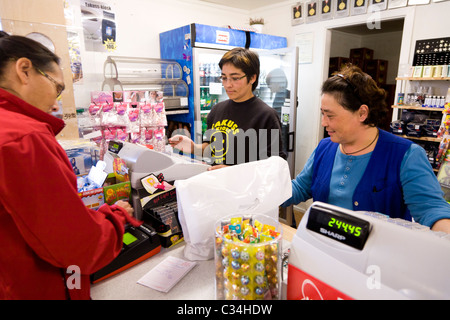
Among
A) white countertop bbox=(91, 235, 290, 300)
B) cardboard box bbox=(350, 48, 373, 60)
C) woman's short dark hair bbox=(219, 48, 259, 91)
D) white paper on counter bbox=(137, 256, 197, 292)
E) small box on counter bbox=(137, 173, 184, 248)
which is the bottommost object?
white countertop bbox=(91, 235, 290, 300)

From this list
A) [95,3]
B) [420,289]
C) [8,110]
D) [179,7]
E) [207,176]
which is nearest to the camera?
[420,289]

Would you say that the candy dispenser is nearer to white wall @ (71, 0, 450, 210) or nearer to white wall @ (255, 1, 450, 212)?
white wall @ (71, 0, 450, 210)

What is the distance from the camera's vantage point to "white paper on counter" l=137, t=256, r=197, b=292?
1.08m

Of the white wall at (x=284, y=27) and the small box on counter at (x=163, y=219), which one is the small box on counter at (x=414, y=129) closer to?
the white wall at (x=284, y=27)

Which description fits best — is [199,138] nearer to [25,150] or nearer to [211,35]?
[211,35]

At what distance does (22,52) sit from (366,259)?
1220 mm

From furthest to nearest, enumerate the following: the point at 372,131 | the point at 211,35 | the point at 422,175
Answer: the point at 211,35, the point at 372,131, the point at 422,175

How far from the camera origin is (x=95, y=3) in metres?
3.44

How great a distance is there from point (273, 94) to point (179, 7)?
192cm

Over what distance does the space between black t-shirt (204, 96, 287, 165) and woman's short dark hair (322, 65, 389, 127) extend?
767 mm

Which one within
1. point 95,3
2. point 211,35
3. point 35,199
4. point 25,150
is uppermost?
point 95,3

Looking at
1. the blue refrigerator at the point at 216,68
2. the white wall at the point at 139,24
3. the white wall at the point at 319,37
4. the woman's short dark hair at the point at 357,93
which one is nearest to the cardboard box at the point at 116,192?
the woman's short dark hair at the point at 357,93

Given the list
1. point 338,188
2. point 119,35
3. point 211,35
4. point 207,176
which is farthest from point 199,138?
point 207,176

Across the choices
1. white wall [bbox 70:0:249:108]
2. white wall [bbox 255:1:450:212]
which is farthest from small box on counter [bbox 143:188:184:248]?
white wall [bbox 255:1:450:212]
